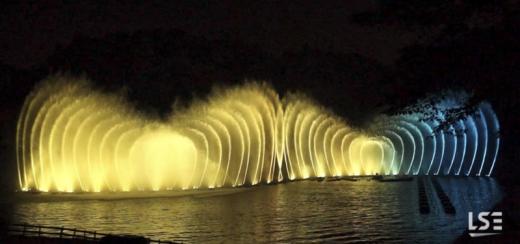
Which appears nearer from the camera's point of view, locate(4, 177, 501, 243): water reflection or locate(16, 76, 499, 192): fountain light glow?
locate(4, 177, 501, 243): water reflection

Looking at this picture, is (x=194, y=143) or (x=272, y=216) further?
(x=194, y=143)

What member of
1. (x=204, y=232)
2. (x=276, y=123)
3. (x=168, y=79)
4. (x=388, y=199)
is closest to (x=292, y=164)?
(x=276, y=123)

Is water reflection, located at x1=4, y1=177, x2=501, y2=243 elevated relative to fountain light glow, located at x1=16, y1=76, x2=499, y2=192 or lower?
lower

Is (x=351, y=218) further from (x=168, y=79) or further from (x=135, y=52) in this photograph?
(x=135, y=52)

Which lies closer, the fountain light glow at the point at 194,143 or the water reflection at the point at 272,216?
the water reflection at the point at 272,216

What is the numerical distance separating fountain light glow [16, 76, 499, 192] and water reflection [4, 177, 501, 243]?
10.2 m

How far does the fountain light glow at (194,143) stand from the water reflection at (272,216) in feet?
33.4

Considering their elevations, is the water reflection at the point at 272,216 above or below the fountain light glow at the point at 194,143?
below

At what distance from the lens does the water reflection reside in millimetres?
26875

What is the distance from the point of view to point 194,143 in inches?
2356

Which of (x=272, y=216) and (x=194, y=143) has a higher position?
(x=194, y=143)

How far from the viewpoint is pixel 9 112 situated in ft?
239

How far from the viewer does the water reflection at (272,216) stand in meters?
26.9

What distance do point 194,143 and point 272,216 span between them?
2687 centimetres
